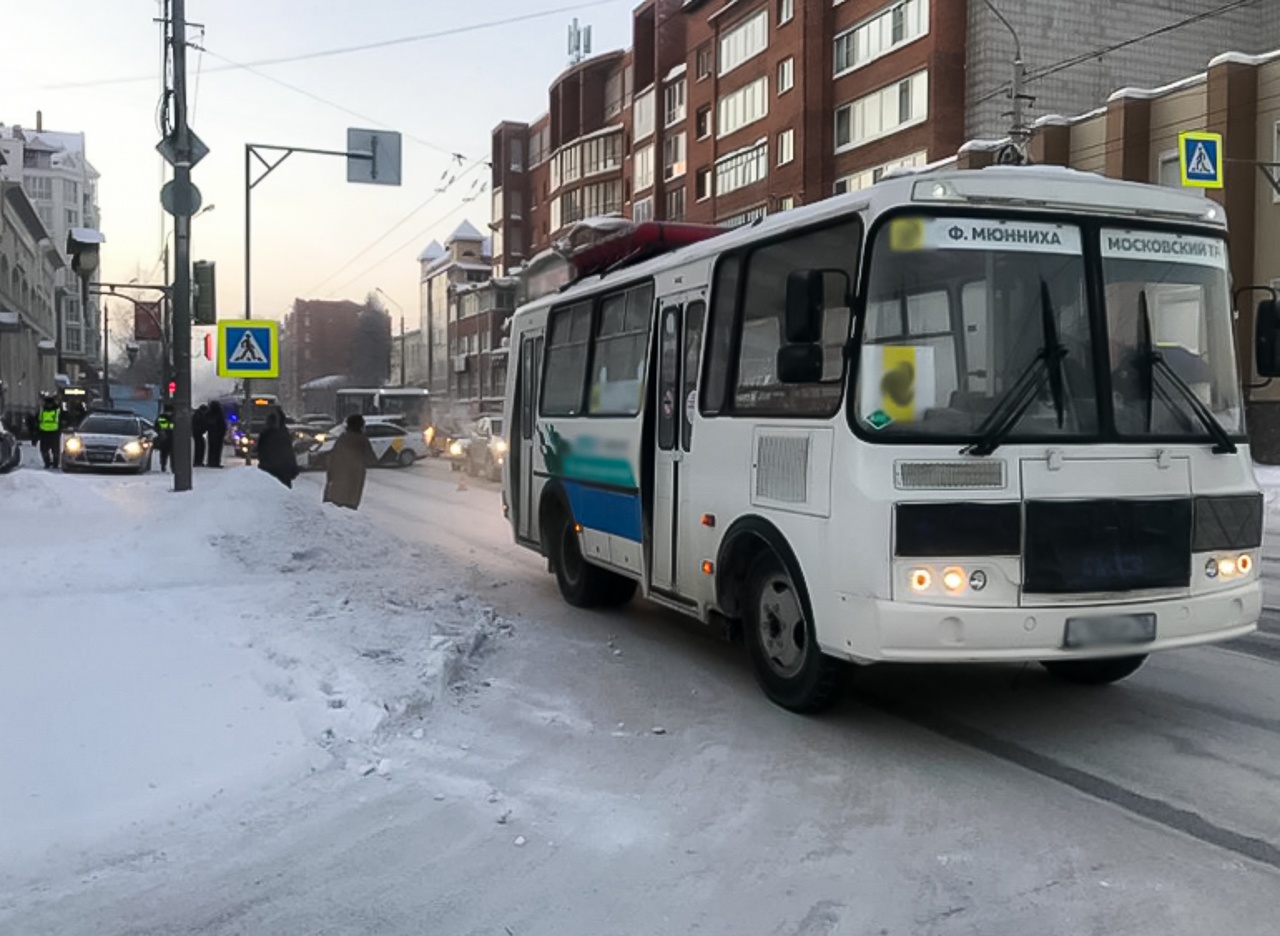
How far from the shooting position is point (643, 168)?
57438 millimetres

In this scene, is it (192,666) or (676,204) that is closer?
(192,666)

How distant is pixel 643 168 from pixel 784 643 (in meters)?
53.6

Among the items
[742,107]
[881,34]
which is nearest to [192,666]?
[881,34]

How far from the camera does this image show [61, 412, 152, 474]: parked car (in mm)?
26578

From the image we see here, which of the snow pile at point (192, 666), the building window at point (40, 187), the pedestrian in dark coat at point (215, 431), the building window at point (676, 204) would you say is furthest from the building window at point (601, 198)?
the building window at point (40, 187)

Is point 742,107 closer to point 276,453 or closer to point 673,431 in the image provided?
point 276,453

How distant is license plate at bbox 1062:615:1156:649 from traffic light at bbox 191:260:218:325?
1601 cm

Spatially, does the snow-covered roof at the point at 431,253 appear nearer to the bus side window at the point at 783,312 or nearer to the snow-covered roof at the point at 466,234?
the snow-covered roof at the point at 466,234

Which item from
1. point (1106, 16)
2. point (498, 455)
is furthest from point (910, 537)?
point (1106, 16)

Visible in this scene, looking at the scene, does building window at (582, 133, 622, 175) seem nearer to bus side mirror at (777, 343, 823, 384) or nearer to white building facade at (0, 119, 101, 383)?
white building facade at (0, 119, 101, 383)

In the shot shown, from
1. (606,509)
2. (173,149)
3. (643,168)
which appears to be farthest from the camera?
(643,168)

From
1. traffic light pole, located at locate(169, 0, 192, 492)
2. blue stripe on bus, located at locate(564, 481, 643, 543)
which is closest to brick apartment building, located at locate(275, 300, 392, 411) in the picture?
traffic light pole, located at locate(169, 0, 192, 492)

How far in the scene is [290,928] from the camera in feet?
12.6

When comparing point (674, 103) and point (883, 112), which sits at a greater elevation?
point (674, 103)
